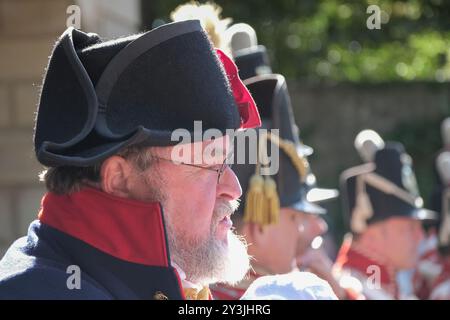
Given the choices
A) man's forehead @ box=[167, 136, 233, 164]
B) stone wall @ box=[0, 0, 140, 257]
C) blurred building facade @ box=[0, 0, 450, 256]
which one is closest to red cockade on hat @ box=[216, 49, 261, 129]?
man's forehead @ box=[167, 136, 233, 164]

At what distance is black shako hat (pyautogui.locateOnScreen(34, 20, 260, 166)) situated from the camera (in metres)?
1.90

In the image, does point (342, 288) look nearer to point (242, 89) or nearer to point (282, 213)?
point (282, 213)

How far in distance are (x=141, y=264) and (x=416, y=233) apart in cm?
365

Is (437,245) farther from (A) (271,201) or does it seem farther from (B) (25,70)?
(A) (271,201)

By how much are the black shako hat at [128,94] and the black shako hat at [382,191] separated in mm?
3391

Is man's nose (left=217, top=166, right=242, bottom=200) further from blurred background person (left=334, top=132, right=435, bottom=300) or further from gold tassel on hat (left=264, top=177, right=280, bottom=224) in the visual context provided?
blurred background person (left=334, top=132, right=435, bottom=300)

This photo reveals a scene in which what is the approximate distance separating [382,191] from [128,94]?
3.63 meters

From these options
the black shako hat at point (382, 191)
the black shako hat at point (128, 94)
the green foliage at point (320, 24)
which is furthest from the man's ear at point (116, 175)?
the green foliage at point (320, 24)

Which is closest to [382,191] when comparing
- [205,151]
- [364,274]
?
[364,274]

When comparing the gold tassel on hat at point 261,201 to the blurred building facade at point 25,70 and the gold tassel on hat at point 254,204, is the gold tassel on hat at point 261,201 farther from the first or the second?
the blurred building facade at point 25,70

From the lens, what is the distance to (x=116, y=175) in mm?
1996

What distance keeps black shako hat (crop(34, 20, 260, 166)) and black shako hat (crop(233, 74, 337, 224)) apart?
1328mm
